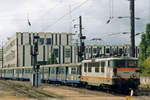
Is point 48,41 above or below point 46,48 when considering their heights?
above

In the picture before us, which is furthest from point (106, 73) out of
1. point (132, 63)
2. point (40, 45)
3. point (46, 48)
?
point (46, 48)

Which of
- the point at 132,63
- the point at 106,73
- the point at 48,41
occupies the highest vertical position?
the point at 48,41

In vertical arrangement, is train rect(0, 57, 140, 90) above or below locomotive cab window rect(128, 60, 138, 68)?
below

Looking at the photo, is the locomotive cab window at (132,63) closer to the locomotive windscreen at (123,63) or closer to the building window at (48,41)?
the locomotive windscreen at (123,63)

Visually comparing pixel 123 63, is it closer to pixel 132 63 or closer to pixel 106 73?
pixel 132 63

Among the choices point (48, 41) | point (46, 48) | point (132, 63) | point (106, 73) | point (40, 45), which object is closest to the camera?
point (132, 63)

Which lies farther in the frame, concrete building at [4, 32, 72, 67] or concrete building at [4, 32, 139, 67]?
concrete building at [4, 32, 139, 67]

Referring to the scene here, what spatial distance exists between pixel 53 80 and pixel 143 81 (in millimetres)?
14226

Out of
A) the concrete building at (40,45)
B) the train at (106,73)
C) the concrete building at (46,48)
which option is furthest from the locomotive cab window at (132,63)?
the concrete building at (46,48)

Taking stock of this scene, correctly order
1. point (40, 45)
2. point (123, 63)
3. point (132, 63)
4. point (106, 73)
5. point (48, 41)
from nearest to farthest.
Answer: point (123, 63) → point (132, 63) → point (106, 73) → point (40, 45) → point (48, 41)

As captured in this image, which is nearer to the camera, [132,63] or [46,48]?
[132,63]

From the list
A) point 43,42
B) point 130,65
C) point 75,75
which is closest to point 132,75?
point 130,65

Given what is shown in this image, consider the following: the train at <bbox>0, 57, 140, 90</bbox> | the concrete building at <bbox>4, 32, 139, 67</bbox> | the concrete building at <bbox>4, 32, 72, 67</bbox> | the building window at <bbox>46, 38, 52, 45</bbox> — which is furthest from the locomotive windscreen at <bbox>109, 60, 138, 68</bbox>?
the building window at <bbox>46, 38, 52, 45</bbox>

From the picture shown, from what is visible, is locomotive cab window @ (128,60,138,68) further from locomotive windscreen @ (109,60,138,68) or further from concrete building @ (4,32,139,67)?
concrete building @ (4,32,139,67)
